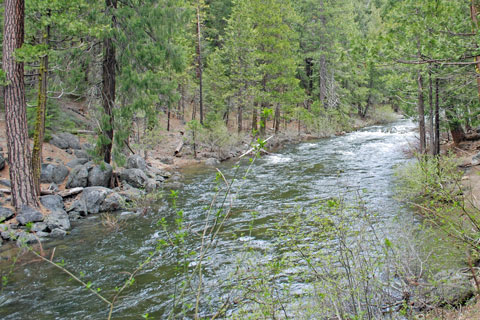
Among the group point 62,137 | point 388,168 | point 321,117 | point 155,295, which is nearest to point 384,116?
point 321,117

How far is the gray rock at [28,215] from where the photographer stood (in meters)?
8.16

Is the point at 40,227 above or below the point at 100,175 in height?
below

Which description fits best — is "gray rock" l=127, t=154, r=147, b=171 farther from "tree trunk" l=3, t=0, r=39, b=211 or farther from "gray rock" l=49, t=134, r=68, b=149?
"tree trunk" l=3, t=0, r=39, b=211

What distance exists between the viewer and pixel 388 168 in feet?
44.2

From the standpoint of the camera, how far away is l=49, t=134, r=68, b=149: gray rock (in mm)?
15078

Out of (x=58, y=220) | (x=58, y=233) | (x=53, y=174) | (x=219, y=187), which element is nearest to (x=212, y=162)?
(x=53, y=174)

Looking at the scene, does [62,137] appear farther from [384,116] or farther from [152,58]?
[384,116]

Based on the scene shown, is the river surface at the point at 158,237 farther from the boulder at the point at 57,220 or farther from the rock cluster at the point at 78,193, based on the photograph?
the rock cluster at the point at 78,193

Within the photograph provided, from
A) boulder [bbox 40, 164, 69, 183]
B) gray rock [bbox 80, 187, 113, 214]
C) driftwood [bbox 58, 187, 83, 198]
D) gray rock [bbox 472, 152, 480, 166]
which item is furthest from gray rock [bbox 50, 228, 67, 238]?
gray rock [bbox 472, 152, 480, 166]

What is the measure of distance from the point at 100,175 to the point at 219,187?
8858 mm

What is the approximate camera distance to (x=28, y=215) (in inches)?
327

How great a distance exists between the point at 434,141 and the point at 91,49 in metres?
12.4

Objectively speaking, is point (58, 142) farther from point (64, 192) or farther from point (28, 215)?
point (28, 215)

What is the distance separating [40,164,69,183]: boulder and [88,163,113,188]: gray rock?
2.89 feet
